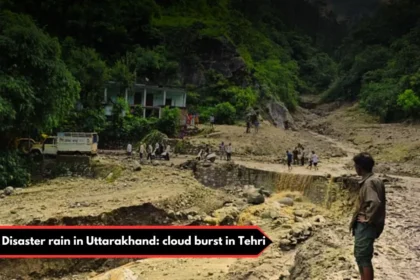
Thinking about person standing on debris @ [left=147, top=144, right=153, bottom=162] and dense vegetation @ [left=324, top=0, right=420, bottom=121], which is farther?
dense vegetation @ [left=324, top=0, right=420, bottom=121]

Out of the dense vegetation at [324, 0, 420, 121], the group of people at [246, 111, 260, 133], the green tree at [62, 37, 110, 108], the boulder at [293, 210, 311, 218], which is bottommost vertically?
the boulder at [293, 210, 311, 218]

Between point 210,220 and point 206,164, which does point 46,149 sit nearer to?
point 206,164

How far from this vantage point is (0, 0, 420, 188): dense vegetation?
21.4 meters

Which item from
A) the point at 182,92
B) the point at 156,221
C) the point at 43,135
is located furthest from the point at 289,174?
the point at 182,92

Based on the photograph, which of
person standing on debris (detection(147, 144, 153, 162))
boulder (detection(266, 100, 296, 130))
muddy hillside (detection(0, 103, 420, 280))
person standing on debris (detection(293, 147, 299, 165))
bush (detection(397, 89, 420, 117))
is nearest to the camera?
muddy hillside (detection(0, 103, 420, 280))

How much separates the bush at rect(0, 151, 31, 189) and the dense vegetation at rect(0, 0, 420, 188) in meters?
0.36

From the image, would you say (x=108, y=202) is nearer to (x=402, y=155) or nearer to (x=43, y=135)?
(x=43, y=135)

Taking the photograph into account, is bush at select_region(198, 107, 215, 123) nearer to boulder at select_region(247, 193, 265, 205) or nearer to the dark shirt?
boulder at select_region(247, 193, 265, 205)

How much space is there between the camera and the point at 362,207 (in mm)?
6008

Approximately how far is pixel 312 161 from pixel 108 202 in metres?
12.3

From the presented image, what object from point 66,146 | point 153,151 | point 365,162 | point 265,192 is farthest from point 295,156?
point 365,162

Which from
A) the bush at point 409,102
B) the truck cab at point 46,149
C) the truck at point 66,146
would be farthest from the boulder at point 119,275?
the bush at point 409,102

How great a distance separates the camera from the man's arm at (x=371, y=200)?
19.2ft

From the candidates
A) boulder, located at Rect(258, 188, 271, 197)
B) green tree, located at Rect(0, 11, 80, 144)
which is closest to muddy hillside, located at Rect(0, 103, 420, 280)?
boulder, located at Rect(258, 188, 271, 197)
